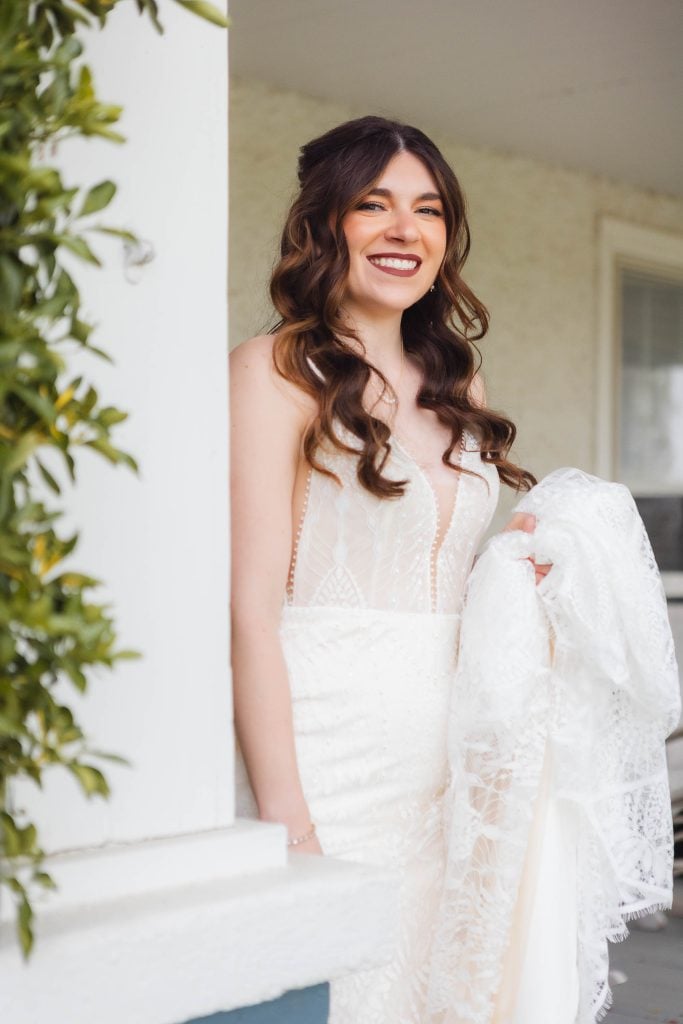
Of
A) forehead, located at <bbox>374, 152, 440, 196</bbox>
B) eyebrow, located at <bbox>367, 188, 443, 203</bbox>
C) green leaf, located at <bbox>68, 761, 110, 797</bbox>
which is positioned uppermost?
forehead, located at <bbox>374, 152, 440, 196</bbox>

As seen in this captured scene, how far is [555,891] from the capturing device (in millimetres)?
1977

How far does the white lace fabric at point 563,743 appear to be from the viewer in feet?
6.49

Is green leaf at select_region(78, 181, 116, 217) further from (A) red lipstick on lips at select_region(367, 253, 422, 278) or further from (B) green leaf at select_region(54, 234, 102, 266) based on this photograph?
(A) red lipstick on lips at select_region(367, 253, 422, 278)

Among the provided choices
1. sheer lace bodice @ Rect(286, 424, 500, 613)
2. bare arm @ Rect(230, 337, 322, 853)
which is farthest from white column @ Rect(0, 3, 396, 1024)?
sheer lace bodice @ Rect(286, 424, 500, 613)

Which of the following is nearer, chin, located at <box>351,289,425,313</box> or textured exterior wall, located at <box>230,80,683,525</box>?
chin, located at <box>351,289,425,313</box>

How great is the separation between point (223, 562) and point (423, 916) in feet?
3.02

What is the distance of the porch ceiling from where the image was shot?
536 centimetres

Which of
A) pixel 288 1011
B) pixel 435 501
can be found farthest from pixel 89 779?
pixel 435 501

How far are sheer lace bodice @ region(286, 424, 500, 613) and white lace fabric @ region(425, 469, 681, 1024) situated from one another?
10cm

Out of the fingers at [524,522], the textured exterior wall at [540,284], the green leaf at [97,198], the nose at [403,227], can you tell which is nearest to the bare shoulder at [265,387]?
the nose at [403,227]

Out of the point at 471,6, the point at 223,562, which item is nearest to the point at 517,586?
the point at 223,562

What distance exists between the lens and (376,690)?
203 centimetres

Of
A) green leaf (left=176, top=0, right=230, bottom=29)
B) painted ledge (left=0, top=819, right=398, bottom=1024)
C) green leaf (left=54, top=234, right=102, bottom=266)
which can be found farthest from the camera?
painted ledge (left=0, top=819, right=398, bottom=1024)

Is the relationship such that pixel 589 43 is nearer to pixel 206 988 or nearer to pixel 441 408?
pixel 441 408
